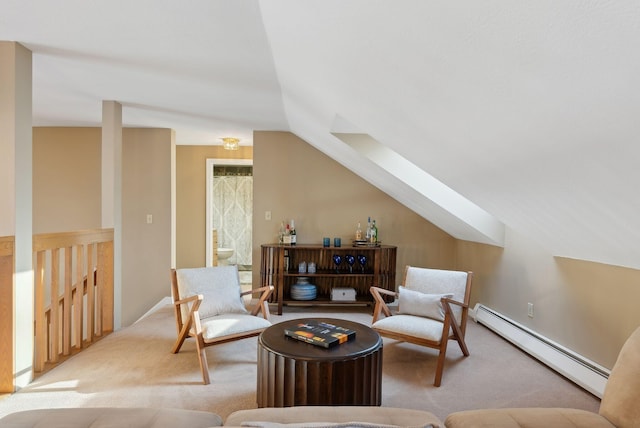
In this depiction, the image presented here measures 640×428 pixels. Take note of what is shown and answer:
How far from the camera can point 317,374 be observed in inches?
84.0

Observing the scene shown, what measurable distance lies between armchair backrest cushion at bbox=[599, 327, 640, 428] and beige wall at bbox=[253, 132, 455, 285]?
376 cm

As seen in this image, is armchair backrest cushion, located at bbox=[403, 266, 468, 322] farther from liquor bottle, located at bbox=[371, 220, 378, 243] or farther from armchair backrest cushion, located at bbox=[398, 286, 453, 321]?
liquor bottle, located at bbox=[371, 220, 378, 243]

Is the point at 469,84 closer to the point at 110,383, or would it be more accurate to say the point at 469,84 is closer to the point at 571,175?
the point at 571,175

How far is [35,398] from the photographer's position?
2.54 metres

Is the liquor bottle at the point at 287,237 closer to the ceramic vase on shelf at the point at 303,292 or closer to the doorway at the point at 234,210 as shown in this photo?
the ceramic vase on shelf at the point at 303,292

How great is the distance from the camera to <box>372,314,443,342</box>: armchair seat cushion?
2.97m

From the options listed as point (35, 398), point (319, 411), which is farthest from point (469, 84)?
point (35, 398)

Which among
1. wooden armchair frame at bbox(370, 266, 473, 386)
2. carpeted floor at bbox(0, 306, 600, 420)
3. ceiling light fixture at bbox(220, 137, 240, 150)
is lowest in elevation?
carpeted floor at bbox(0, 306, 600, 420)

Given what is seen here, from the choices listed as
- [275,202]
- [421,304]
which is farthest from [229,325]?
[275,202]

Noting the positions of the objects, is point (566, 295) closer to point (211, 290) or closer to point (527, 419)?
point (527, 419)

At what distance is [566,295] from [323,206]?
10.1 ft

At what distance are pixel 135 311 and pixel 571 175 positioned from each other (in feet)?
17.7

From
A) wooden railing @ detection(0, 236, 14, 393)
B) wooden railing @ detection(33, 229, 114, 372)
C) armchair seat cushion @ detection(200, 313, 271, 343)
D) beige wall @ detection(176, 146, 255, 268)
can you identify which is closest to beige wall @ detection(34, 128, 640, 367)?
beige wall @ detection(176, 146, 255, 268)

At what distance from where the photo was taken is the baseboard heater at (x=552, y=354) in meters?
2.65
